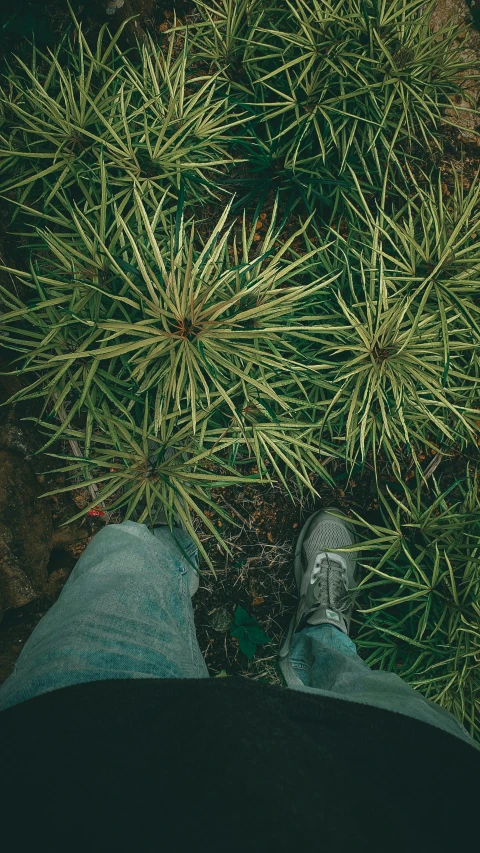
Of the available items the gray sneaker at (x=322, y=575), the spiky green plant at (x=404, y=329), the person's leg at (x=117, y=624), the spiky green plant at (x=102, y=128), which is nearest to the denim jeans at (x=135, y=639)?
the person's leg at (x=117, y=624)

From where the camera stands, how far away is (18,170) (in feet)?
4.24

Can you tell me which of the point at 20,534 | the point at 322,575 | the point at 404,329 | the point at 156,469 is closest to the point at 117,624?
the point at 156,469

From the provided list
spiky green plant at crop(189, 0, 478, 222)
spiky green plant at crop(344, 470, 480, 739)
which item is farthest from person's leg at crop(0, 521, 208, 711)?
spiky green plant at crop(189, 0, 478, 222)

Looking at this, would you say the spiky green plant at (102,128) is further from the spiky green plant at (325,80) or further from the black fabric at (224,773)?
the black fabric at (224,773)

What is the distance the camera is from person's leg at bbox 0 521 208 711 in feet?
2.75

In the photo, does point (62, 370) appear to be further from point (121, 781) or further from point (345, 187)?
point (345, 187)

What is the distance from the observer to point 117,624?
3.08ft

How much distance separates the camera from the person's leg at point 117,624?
2.75 feet

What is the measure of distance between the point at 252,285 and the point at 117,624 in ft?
2.76

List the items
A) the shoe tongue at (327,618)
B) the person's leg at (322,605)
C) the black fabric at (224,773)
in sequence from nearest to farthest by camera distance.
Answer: the black fabric at (224,773), the person's leg at (322,605), the shoe tongue at (327,618)

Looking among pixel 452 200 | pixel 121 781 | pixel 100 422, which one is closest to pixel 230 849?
pixel 121 781

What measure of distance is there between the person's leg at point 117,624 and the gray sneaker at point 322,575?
434 millimetres

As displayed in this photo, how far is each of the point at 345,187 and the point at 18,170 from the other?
99 cm

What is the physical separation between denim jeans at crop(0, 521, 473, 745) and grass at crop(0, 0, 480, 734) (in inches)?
4.7
